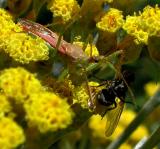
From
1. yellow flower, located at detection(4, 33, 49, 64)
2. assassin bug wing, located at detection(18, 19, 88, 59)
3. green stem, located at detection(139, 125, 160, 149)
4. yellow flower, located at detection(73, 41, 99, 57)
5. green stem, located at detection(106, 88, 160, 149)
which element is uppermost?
yellow flower, located at detection(4, 33, 49, 64)

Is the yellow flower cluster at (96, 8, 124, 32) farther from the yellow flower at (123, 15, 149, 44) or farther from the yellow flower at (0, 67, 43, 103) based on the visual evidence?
the yellow flower at (0, 67, 43, 103)

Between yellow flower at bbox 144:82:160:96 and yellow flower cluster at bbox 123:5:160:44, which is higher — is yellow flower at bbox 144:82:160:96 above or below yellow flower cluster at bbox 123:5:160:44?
below

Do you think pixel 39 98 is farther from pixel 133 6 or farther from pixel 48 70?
pixel 133 6

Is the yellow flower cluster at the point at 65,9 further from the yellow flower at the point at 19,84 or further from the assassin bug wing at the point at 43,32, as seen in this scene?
the yellow flower at the point at 19,84

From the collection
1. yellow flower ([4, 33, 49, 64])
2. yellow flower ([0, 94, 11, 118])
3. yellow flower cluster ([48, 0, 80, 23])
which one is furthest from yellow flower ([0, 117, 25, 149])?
yellow flower cluster ([48, 0, 80, 23])

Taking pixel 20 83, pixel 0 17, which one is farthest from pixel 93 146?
pixel 20 83

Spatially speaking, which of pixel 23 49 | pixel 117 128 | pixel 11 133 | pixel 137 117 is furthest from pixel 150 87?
pixel 11 133

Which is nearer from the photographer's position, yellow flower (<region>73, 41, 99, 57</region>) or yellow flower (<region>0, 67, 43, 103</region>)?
yellow flower (<region>0, 67, 43, 103</region>)

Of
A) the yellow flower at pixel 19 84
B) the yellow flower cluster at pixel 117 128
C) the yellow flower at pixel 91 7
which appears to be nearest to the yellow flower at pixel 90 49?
the yellow flower at pixel 91 7
